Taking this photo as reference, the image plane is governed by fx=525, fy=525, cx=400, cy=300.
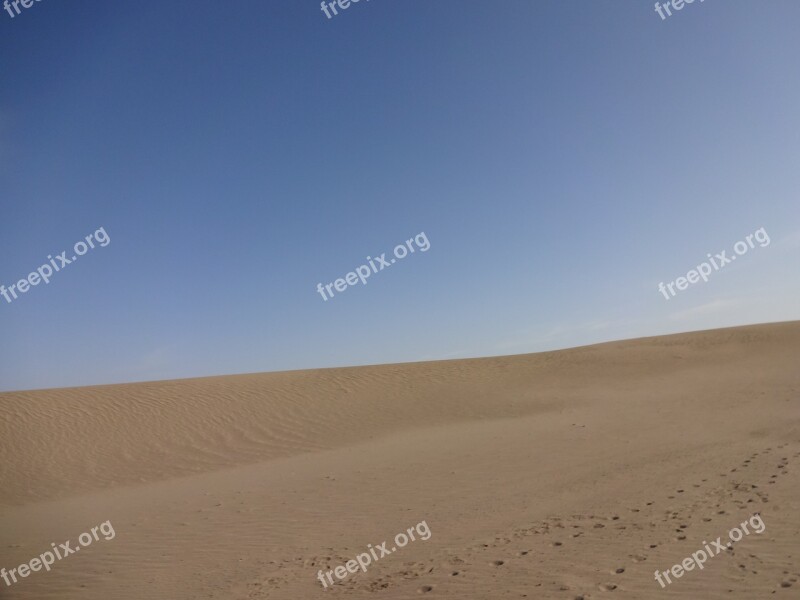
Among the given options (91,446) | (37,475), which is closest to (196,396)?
(91,446)

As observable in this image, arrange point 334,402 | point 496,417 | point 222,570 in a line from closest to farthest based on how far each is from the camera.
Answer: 1. point 222,570
2. point 496,417
3. point 334,402

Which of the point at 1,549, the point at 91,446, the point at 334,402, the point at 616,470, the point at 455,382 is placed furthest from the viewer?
the point at 455,382

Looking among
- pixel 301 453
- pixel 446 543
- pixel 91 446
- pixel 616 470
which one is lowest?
pixel 616 470

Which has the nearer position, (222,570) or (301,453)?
(222,570)

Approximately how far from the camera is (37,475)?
13.9 m

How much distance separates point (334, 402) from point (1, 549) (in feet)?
43.1

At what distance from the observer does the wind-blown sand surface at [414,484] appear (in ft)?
19.2

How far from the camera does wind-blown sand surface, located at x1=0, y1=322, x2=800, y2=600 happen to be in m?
5.85

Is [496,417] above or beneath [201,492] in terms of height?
beneath

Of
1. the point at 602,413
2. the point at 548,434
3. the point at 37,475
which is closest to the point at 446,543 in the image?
the point at 548,434

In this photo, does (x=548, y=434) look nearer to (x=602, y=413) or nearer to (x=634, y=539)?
(x=602, y=413)

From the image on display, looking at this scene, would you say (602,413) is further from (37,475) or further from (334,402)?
(37,475)

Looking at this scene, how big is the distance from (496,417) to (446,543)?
38.1 feet

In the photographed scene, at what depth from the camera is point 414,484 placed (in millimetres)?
10383
